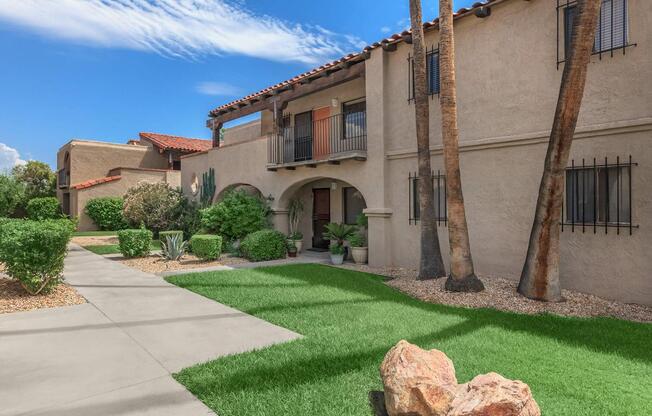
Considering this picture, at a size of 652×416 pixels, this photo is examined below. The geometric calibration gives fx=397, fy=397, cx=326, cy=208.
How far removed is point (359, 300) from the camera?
7262 mm

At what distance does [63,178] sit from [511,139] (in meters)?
29.0

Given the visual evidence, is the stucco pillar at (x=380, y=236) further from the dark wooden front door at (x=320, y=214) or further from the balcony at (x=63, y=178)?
the balcony at (x=63, y=178)

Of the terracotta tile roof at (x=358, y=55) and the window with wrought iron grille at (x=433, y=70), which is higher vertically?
the terracotta tile roof at (x=358, y=55)

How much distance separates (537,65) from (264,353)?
7735mm

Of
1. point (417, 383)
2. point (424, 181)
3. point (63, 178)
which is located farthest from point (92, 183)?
point (417, 383)

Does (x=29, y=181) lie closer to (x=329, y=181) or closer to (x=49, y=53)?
(x=49, y=53)

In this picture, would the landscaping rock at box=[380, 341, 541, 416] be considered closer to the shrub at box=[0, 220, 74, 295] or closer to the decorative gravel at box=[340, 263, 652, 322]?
the decorative gravel at box=[340, 263, 652, 322]

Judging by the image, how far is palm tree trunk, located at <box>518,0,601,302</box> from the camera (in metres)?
6.38

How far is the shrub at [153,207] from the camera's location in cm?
1794

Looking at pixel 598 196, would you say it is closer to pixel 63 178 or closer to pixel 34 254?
pixel 34 254

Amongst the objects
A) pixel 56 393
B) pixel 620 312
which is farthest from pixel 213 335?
pixel 620 312

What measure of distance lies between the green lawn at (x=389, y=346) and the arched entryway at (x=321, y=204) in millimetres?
6620

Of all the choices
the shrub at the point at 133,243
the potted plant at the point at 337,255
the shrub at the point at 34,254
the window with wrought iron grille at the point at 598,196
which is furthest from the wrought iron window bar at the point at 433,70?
the shrub at the point at 133,243

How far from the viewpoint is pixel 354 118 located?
43.9 feet
